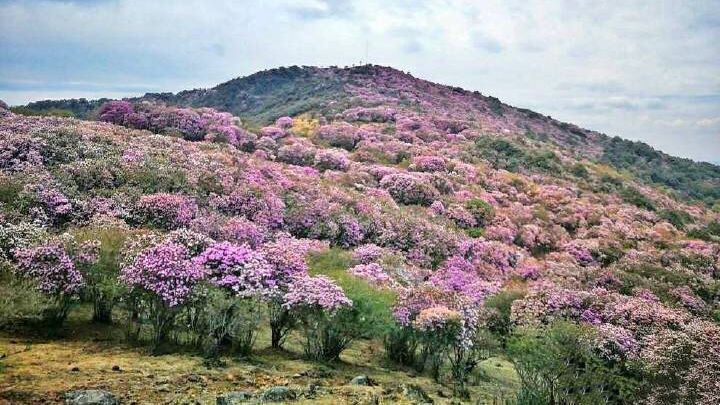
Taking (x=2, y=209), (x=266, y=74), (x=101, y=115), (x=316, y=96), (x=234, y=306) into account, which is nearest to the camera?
(x=234, y=306)

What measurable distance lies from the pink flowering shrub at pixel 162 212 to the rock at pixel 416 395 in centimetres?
1522

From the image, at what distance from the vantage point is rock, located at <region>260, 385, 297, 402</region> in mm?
14094

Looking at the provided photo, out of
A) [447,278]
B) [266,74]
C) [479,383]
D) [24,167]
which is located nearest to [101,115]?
[24,167]

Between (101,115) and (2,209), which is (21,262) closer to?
(2,209)

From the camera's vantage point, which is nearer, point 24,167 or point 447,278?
point 24,167

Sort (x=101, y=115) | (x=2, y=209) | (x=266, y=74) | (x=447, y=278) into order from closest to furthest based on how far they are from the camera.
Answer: (x=2, y=209) < (x=447, y=278) < (x=101, y=115) < (x=266, y=74)

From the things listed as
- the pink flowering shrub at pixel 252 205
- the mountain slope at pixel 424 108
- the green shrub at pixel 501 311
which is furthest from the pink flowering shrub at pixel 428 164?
the green shrub at pixel 501 311

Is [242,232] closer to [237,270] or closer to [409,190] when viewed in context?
[237,270]

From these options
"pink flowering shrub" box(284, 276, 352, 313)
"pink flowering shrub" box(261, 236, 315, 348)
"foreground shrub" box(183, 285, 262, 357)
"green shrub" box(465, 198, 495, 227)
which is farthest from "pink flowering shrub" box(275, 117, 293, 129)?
"pink flowering shrub" box(284, 276, 352, 313)

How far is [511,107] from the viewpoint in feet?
383

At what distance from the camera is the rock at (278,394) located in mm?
14094

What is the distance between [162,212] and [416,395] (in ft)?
54.6

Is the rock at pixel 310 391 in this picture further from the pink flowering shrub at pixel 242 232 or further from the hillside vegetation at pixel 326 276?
the pink flowering shrub at pixel 242 232

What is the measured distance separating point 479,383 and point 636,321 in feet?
28.1
